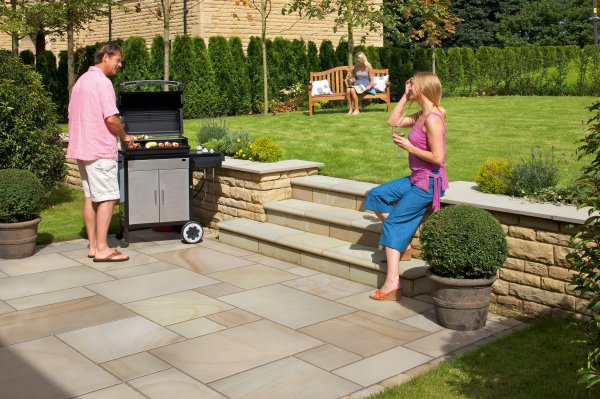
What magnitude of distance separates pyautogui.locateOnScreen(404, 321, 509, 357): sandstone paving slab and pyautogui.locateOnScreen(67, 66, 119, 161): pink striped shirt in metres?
3.84

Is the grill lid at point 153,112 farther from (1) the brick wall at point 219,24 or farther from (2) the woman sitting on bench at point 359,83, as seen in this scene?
(1) the brick wall at point 219,24

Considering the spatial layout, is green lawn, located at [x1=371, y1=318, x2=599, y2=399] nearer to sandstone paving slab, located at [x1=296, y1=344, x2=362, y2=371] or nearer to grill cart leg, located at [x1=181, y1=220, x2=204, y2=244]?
sandstone paving slab, located at [x1=296, y1=344, x2=362, y2=371]

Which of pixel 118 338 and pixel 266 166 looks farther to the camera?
pixel 266 166

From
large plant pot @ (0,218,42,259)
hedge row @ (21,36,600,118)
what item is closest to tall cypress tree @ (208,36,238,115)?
hedge row @ (21,36,600,118)

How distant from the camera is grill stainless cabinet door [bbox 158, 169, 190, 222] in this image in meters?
8.68

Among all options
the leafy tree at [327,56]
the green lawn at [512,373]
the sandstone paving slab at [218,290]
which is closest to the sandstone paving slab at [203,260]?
the sandstone paving slab at [218,290]

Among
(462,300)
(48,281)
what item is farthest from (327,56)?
(462,300)

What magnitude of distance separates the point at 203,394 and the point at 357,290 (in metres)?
2.52

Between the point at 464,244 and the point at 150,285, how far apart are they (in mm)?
3070

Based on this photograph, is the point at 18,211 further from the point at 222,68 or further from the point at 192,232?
the point at 222,68

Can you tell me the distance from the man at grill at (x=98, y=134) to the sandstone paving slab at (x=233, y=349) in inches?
103

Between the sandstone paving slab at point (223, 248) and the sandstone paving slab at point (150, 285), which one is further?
the sandstone paving slab at point (223, 248)

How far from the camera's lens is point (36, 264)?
8.01 m

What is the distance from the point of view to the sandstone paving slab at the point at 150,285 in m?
6.86
